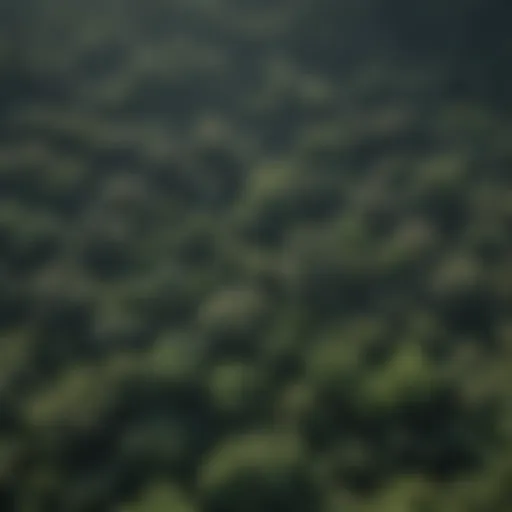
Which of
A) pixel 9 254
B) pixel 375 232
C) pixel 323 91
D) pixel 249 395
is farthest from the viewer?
pixel 323 91

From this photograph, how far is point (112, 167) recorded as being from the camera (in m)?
4.76

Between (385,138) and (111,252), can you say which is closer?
(111,252)

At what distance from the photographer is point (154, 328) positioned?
370cm

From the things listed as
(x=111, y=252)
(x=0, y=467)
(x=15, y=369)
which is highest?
(x=111, y=252)

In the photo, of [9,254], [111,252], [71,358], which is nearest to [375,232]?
[111,252]

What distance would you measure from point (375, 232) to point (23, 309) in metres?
2.30

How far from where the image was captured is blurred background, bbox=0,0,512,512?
3.00 metres

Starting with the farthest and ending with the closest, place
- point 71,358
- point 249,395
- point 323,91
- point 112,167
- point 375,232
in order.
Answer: point 323,91 → point 112,167 → point 375,232 → point 71,358 → point 249,395

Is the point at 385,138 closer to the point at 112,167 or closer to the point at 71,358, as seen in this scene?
the point at 112,167

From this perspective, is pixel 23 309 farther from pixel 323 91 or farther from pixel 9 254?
pixel 323 91

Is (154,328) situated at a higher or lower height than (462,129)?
lower

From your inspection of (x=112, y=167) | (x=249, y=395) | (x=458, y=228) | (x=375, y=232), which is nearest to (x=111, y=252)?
(x=112, y=167)

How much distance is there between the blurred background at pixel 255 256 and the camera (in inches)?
118

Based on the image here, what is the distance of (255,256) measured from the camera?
4094 millimetres
